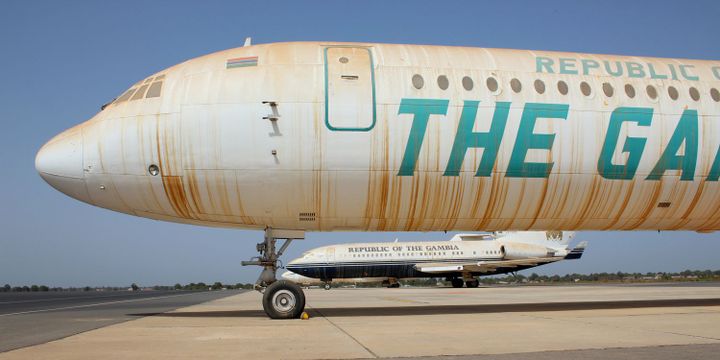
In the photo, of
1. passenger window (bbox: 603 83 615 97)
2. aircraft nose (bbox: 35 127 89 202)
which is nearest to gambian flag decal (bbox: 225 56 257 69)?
A: aircraft nose (bbox: 35 127 89 202)

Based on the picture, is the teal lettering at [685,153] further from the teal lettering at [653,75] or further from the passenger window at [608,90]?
the passenger window at [608,90]

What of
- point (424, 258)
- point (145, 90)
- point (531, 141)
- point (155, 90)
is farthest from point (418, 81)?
point (424, 258)

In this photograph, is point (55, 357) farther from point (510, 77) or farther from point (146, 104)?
point (510, 77)

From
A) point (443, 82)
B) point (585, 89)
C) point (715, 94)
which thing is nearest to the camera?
point (443, 82)

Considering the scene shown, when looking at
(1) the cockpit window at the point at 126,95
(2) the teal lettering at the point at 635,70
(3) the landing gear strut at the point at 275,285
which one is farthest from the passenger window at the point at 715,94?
(1) the cockpit window at the point at 126,95

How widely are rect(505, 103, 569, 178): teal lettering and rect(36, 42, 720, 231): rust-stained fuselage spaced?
29 millimetres

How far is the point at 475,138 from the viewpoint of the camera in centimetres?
1290

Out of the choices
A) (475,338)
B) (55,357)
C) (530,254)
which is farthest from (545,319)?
(530,254)

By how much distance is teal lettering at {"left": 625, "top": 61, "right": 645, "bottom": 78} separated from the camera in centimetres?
1409

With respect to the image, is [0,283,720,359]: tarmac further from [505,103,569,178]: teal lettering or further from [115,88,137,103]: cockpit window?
[115,88,137,103]: cockpit window

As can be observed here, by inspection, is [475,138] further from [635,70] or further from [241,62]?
[241,62]

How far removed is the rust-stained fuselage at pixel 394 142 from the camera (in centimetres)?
1246

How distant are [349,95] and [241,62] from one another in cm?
253

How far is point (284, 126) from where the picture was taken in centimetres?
1238
